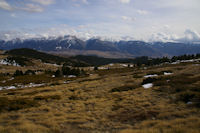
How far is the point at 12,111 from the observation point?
15.7 meters

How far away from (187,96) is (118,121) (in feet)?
28.6

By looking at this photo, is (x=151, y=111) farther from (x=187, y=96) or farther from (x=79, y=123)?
(x=79, y=123)

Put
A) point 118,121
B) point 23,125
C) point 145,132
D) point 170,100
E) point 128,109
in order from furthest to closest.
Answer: point 170,100 < point 128,109 < point 118,121 < point 23,125 < point 145,132

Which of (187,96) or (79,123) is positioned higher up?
(187,96)

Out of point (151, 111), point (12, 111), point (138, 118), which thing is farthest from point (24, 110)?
point (151, 111)

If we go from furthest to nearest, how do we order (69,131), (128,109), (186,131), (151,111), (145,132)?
1. (128,109)
2. (151,111)
3. (69,131)
4. (145,132)
5. (186,131)

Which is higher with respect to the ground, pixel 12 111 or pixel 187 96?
pixel 187 96

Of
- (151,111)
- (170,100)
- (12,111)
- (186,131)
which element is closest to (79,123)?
(151,111)

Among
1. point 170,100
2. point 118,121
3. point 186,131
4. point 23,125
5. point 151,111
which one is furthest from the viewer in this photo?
point 170,100

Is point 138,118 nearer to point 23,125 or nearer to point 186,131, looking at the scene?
point 186,131

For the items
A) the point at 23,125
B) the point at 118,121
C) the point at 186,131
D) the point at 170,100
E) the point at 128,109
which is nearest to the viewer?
the point at 186,131

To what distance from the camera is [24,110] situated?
15.9 m

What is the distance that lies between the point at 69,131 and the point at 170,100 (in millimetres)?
11620

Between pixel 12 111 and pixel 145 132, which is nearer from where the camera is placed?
pixel 145 132
